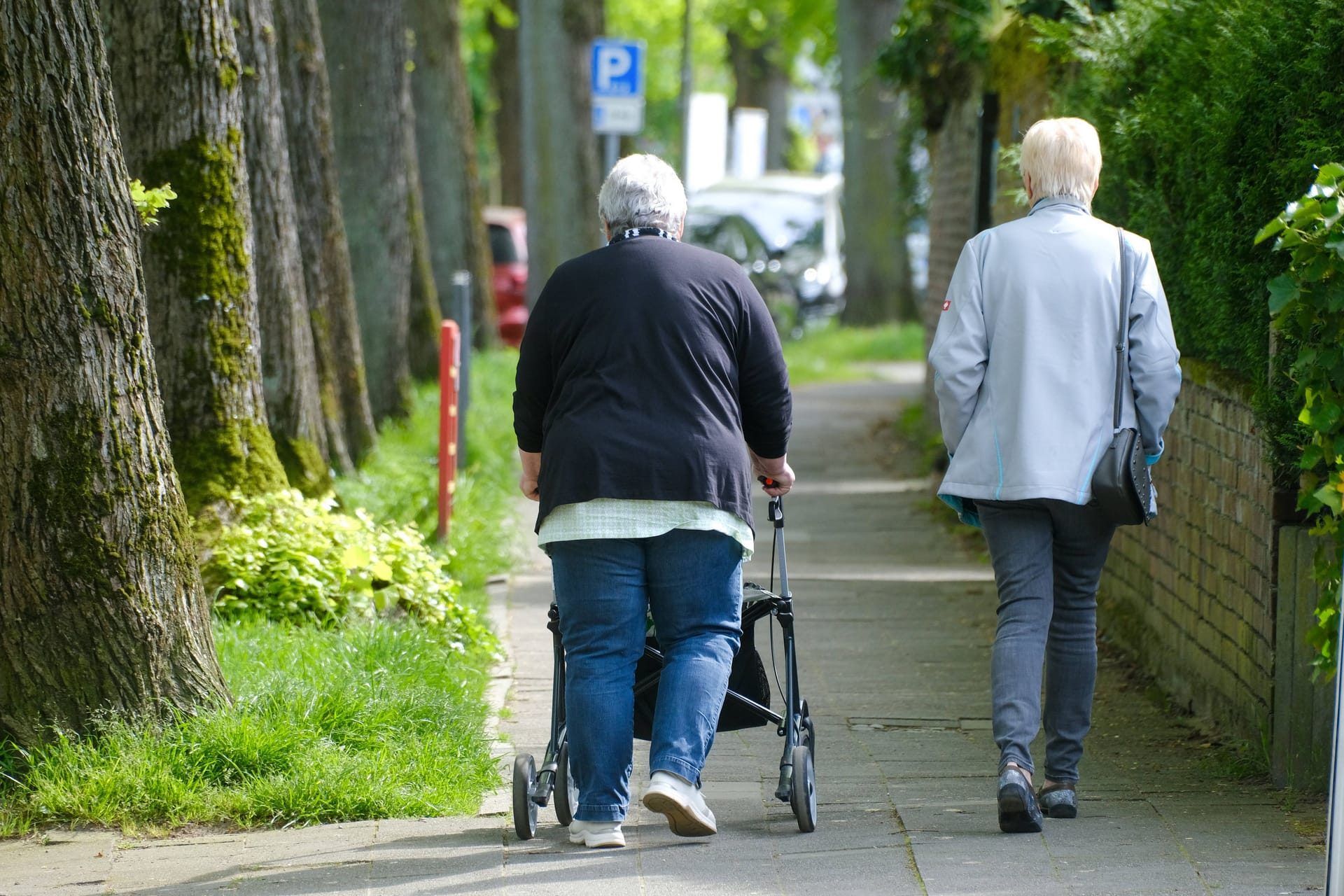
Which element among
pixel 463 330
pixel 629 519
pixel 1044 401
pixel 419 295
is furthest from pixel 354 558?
pixel 419 295

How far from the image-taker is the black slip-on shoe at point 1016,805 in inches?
174

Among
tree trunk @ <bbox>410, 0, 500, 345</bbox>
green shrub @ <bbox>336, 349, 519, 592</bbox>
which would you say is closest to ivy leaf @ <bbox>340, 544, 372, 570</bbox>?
green shrub @ <bbox>336, 349, 519, 592</bbox>

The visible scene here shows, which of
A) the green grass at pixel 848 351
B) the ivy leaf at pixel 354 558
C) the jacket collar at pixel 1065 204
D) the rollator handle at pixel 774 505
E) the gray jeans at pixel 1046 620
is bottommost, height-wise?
the green grass at pixel 848 351

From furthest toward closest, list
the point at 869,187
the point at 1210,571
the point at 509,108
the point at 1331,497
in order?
the point at 509,108 < the point at 869,187 < the point at 1210,571 < the point at 1331,497

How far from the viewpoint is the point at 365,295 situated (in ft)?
40.7

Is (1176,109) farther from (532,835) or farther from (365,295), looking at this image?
(365,295)

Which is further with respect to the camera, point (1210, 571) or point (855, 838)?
point (1210, 571)

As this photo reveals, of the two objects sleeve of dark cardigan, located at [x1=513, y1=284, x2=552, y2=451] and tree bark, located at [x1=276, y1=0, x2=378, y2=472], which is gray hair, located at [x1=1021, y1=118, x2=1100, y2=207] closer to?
sleeve of dark cardigan, located at [x1=513, y1=284, x2=552, y2=451]

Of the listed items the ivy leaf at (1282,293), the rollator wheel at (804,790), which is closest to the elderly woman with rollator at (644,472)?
the rollator wheel at (804,790)

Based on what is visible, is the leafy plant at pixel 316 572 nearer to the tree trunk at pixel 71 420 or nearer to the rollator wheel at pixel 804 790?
the tree trunk at pixel 71 420

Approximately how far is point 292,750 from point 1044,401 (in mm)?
2242

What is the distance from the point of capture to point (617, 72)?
48.4ft

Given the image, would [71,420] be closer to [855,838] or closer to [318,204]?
[855,838]

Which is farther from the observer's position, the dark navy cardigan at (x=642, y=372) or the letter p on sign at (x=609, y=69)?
the letter p on sign at (x=609, y=69)
